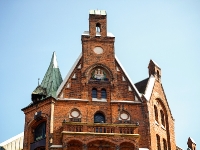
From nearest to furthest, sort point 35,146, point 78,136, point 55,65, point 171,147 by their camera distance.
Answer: point 78,136 < point 35,146 < point 171,147 < point 55,65

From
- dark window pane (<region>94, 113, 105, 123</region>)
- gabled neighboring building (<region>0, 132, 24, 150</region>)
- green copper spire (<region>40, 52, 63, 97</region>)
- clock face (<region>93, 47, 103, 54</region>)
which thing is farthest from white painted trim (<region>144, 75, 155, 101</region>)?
gabled neighboring building (<region>0, 132, 24, 150</region>)

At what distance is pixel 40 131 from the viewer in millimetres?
39281

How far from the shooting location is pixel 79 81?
40719 millimetres

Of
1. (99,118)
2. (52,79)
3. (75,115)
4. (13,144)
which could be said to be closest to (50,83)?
(52,79)

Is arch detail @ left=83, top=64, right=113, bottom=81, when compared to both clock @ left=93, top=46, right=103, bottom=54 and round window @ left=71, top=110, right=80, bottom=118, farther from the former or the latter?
round window @ left=71, top=110, right=80, bottom=118

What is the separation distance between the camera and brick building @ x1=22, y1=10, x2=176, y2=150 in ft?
119

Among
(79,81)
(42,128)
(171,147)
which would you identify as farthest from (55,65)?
(171,147)

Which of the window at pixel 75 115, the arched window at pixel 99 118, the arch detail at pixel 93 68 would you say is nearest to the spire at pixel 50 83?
the window at pixel 75 115

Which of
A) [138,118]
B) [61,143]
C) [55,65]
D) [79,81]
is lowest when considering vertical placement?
[61,143]

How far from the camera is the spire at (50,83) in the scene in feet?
133

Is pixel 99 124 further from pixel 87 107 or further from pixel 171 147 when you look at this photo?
pixel 171 147

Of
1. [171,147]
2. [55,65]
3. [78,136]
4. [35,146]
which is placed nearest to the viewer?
[78,136]

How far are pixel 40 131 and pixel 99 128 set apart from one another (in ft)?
20.2

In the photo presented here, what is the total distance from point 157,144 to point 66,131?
9.58 m
